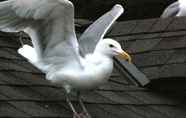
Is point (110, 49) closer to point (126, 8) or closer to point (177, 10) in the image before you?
point (177, 10)

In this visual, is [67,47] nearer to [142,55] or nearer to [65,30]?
[65,30]

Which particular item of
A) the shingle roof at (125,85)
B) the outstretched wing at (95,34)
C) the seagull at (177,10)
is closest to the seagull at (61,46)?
the outstretched wing at (95,34)

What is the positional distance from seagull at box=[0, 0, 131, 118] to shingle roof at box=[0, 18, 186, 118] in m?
0.12

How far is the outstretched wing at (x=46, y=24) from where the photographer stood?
3.44 metres

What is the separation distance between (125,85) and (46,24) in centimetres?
82

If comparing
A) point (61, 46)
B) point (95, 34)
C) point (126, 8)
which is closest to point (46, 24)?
point (61, 46)

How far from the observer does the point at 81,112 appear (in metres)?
3.57

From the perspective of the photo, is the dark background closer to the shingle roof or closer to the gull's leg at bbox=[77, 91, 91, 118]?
the shingle roof

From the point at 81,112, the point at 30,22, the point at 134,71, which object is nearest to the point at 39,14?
the point at 30,22

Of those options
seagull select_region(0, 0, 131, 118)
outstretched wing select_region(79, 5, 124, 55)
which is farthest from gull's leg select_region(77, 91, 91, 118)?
outstretched wing select_region(79, 5, 124, 55)

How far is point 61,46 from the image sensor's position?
11.8ft

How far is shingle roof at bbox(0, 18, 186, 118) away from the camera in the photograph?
3.38 meters

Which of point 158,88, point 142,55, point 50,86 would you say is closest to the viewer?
point 50,86

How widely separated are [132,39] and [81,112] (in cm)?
114
